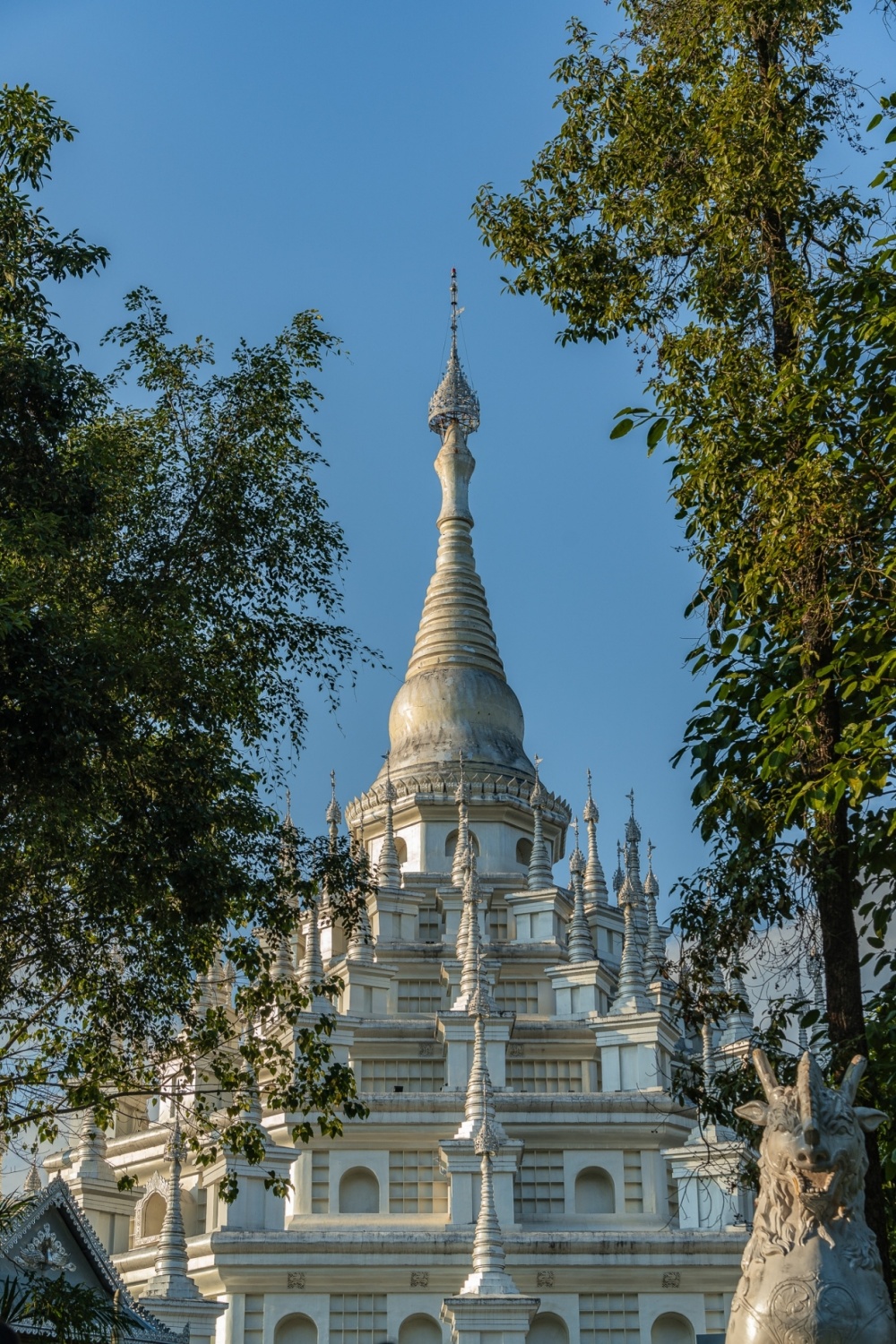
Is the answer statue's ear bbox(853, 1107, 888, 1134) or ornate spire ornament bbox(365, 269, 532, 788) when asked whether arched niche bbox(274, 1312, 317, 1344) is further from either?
statue's ear bbox(853, 1107, 888, 1134)

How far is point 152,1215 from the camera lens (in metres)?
37.3

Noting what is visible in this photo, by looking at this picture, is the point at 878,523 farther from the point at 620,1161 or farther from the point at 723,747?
the point at 620,1161

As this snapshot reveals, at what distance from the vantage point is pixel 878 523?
13203 millimetres

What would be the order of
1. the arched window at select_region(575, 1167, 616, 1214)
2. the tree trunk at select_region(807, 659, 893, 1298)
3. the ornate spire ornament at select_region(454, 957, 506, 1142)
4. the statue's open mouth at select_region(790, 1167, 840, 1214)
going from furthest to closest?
1. the arched window at select_region(575, 1167, 616, 1214)
2. the ornate spire ornament at select_region(454, 957, 506, 1142)
3. the tree trunk at select_region(807, 659, 893, 1298)
4. the statue's open mouth at select_region(790, 1167, 840, 1214)

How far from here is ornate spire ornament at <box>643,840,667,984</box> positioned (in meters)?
41.5

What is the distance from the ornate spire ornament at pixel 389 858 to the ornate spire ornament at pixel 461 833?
1336mm

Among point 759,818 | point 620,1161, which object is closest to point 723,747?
point 759,818

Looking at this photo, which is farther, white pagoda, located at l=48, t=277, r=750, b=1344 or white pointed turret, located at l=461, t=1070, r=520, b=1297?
white pagoda, located at l=48, t=277, r=750, b=1344

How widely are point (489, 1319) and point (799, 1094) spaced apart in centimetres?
1949

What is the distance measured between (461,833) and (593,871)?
516 centimetres

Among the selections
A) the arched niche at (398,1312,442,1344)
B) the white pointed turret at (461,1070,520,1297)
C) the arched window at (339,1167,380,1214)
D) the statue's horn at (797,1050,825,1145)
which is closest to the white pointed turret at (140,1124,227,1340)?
the white pointed turret at (461,1070,520,1297)

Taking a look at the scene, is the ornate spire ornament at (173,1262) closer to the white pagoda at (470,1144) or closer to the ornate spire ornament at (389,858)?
the white pagoda at (470,1144)

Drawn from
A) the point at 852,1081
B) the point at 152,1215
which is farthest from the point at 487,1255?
the point at 852,1081

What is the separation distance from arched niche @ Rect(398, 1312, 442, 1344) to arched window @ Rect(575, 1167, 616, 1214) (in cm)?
415
